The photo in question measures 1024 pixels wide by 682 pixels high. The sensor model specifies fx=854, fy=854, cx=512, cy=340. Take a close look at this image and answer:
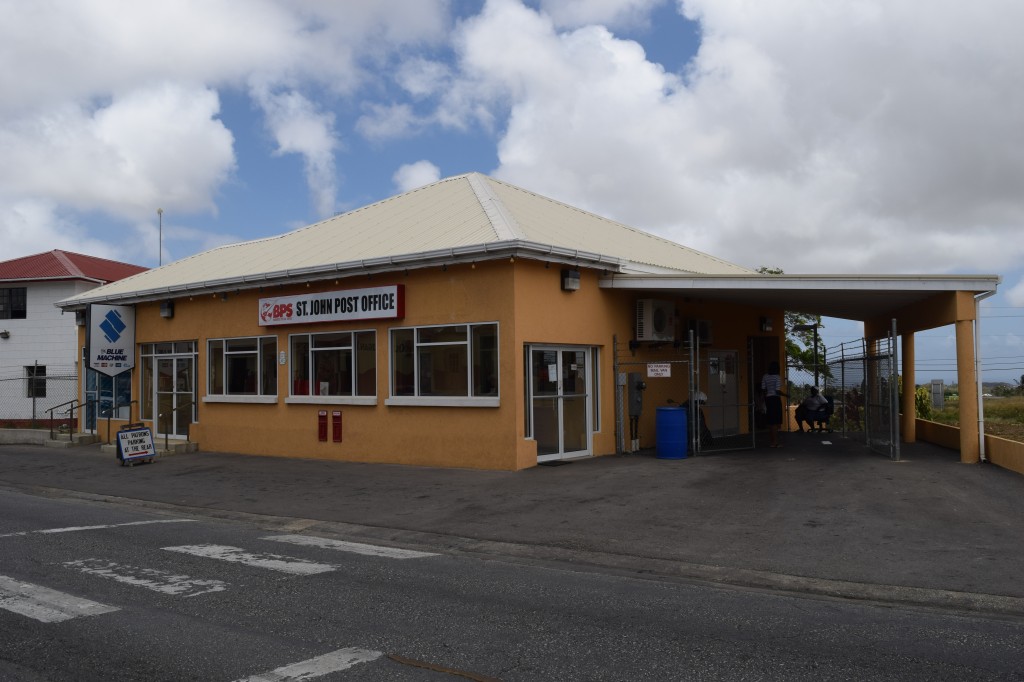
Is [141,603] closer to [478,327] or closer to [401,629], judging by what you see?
[401,629]

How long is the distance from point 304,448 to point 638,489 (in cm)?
823

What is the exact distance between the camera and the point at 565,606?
643cm

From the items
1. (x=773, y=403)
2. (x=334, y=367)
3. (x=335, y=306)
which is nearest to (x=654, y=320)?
(x=773, y=403)

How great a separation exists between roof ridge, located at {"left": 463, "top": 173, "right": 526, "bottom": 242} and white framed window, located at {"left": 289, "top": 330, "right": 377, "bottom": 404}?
3.21m

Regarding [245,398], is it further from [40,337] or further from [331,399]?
[40,337]

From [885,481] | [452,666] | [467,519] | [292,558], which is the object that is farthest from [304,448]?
[452,666]

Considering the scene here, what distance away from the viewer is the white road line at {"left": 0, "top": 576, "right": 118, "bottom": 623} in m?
6.17

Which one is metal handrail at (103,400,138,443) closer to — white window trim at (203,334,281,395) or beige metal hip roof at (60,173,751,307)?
beige metal hip roof at (60,173,751,307)

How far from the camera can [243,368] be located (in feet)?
62.6

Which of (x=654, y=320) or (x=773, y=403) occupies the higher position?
(x=654, y=320)

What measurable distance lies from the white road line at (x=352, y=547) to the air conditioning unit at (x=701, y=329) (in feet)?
35.6

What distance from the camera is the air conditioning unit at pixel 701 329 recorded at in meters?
18.6

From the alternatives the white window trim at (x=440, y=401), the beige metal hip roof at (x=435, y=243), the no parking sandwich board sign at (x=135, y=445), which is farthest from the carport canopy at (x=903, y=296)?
the no parking sandwich board sign at (x=135, y=445)

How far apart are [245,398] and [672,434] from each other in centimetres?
943
